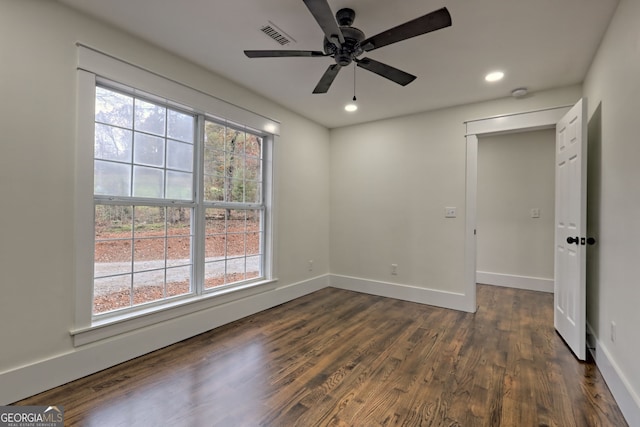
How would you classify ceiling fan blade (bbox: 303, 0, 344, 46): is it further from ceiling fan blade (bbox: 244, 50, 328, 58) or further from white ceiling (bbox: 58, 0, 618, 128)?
white ceiling (bbox: 58, 0, 618, 128)

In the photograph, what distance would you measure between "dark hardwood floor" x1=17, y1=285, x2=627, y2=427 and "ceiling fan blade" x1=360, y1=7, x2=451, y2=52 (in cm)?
216

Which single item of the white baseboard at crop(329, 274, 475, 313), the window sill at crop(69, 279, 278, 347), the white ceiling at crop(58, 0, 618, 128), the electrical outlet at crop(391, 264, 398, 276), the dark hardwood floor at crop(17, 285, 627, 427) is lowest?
the dark hardwood floor at crop(17, 285, 627, 427)

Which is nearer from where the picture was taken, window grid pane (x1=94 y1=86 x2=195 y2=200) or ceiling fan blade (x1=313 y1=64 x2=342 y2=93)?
ceiling fan blade (x1=313 y1=64 x2=342 y2=93)

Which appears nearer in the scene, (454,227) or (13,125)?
(13,125)

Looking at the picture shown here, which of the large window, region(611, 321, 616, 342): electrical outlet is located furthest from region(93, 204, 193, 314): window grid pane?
region(611, 321, 616, 342): electrical outlet

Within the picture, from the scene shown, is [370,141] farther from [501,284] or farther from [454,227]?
[501,284]

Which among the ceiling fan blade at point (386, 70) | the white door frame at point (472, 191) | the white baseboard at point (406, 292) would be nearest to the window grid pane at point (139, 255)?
the ceiling fan blade at point (386, 70)

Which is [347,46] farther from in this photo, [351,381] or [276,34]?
[351,381]

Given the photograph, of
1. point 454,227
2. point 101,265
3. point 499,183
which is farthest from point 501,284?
point 101,265

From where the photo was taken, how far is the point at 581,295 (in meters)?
2.34

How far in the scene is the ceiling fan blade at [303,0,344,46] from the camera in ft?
4.72

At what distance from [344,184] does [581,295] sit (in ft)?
9.93

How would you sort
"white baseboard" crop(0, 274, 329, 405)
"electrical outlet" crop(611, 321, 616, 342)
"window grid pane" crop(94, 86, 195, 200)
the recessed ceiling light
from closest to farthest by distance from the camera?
1. "white baseboard" crop(0, 274, 329, 405)
2. "electrical outlet" crop(611, 321, 616, 342)
3. "window grid pane" crop(94, 86, 195, 200)
4. the recessed ceiling light

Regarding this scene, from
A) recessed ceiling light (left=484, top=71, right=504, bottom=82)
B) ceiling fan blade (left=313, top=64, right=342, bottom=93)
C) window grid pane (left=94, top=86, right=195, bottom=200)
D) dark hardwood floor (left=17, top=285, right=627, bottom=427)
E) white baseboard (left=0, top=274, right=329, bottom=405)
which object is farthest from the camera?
recessed ceiling light (left=484, top=71, right=504, bottom=82)
